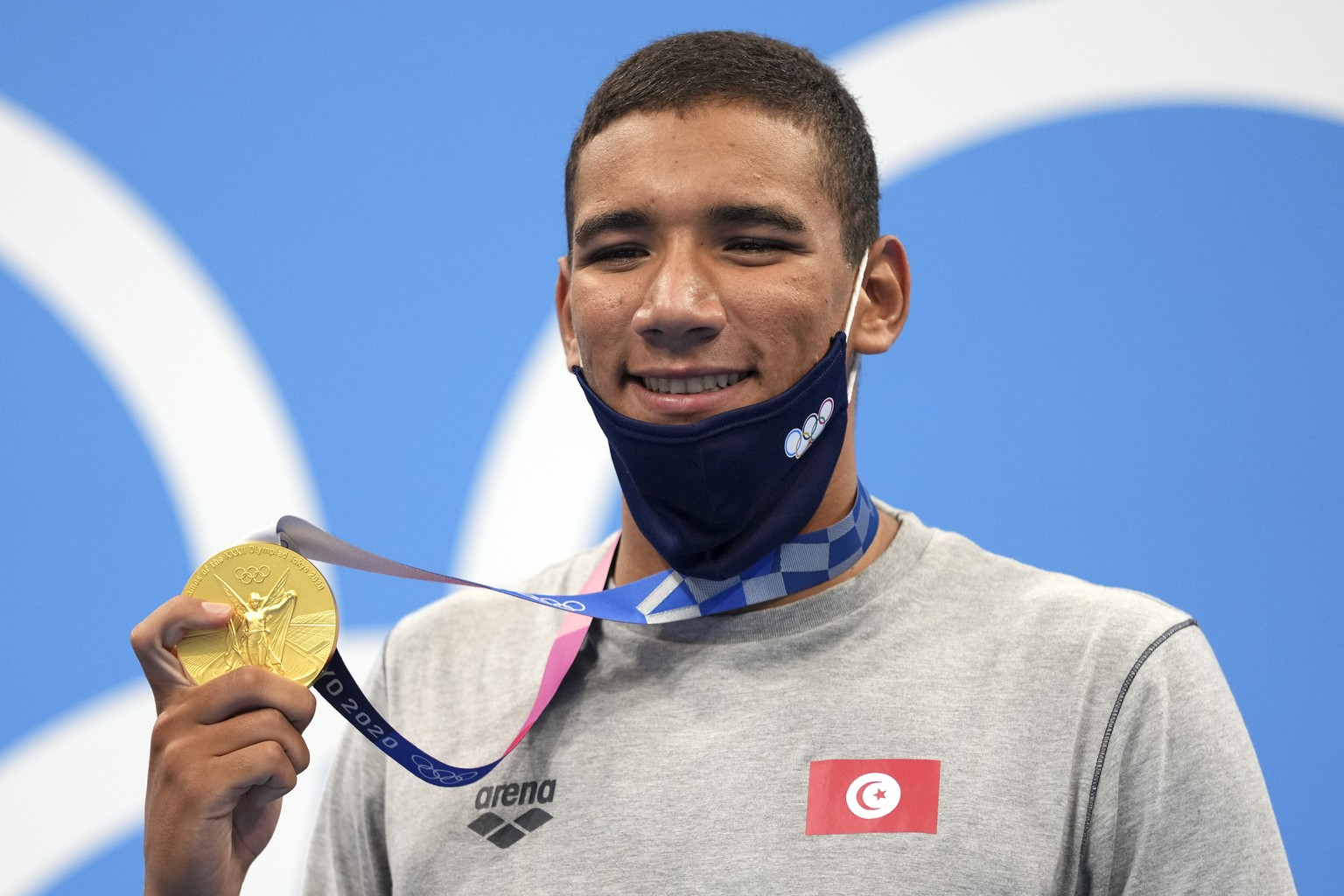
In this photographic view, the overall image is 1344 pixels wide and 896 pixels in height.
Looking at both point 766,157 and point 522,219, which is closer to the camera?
point 766,157

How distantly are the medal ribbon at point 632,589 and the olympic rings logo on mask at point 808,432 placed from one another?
0.12 metres

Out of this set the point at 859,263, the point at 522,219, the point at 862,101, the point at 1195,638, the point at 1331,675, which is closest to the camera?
the point at 1195,638

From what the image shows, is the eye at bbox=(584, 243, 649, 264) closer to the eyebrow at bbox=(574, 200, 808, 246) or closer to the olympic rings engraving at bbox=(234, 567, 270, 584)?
the eyebrow at bbox=(574, 200, 808, 246)

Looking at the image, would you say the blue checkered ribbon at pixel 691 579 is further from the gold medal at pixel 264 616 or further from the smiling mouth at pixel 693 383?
the smiling mouth at pixel 693 383

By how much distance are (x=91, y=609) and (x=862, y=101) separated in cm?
194

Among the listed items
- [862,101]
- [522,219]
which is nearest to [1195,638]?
[862,101]

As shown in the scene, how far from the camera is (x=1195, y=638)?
60.6 inches

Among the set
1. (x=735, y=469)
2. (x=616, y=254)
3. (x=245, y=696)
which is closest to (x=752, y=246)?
(x=616, y=254)

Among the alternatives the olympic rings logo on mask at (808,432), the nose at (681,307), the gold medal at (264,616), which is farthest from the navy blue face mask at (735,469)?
the gold medal at (264,616)

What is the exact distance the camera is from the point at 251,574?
1.50 metres

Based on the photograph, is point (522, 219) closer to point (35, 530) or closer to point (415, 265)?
point (415, 265)

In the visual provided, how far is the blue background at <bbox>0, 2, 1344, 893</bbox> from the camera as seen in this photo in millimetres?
2371

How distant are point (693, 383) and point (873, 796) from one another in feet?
1.73

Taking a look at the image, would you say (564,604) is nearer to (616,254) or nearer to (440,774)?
(440,774)
